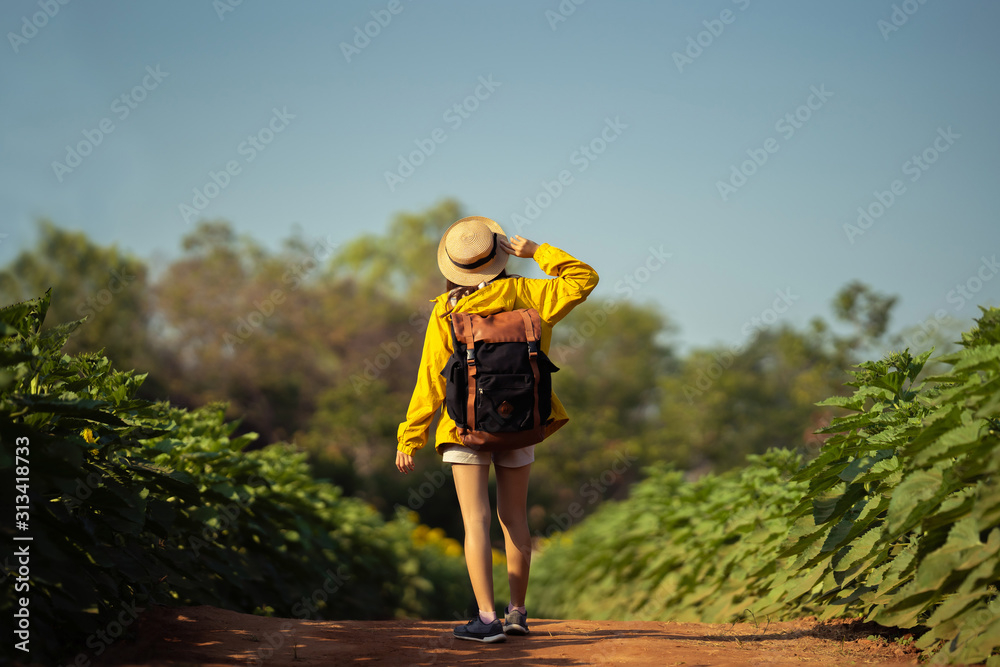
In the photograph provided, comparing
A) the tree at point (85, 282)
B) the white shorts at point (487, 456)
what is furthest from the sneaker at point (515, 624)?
the tree at point (85, 282)

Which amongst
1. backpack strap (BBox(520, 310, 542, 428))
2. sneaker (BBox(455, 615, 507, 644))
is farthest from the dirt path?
backpack strap (BBox(520, 310, 542, 428))

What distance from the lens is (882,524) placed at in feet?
10.4

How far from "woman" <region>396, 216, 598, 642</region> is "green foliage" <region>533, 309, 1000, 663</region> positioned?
128cm

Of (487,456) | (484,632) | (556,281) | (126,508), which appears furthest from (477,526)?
(126,508)

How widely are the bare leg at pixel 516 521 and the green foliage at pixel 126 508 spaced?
141cm

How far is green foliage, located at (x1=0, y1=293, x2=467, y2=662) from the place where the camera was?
2520mm

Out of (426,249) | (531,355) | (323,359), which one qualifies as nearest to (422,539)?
(531,355)

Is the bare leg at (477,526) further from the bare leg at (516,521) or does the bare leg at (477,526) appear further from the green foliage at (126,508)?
the green foliage at (126,508)

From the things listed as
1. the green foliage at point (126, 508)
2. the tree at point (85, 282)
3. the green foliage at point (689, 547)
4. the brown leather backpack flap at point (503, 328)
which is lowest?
the green foliage at point (689, 547)

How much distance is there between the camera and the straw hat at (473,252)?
11.9 ft

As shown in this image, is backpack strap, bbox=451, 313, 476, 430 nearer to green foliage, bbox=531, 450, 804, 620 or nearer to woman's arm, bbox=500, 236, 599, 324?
woman's arm, bbox=500, 236, 599, 324

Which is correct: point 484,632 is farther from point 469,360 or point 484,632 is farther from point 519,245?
point 519,245

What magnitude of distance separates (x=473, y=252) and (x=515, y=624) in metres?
1.74

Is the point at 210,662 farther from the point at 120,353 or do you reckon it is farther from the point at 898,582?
the point at 120,353
